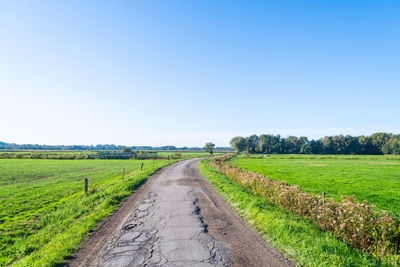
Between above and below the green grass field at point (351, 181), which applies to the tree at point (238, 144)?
above

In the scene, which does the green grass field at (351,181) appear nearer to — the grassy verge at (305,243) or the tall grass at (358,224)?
the tall grass at (358,224)

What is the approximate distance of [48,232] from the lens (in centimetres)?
838

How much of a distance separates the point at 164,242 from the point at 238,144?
153335mm

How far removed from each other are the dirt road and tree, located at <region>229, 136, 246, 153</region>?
488 ft

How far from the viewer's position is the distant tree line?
13438cm

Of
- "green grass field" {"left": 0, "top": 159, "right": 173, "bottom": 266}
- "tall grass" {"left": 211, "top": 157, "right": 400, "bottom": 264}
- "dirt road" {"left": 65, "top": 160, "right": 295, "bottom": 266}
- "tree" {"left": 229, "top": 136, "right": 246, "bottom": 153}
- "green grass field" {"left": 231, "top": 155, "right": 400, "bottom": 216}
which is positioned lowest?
"green grass field" {"left": 231, "top": 155, "right": 400, "bottom": 216}

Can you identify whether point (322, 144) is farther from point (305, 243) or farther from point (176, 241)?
point (176, 241)

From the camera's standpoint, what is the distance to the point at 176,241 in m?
6.68

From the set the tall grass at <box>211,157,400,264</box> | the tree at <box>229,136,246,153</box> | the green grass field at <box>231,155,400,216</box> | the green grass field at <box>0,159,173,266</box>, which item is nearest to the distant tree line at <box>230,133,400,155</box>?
the tree at <box>229,136,246,153</box>

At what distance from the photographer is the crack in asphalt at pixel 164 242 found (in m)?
5.51

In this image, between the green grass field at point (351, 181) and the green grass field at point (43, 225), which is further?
the green grass field at point (351, 181)

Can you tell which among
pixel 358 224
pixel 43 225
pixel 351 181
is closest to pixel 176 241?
pixel 358 224

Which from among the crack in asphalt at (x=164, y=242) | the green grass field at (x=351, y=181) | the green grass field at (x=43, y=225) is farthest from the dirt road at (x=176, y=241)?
the green grass field at (x=351, y=181)

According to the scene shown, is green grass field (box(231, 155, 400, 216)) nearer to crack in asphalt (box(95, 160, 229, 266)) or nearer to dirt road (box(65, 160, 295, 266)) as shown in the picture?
dirt road (box(65, 160, 295, 266))
